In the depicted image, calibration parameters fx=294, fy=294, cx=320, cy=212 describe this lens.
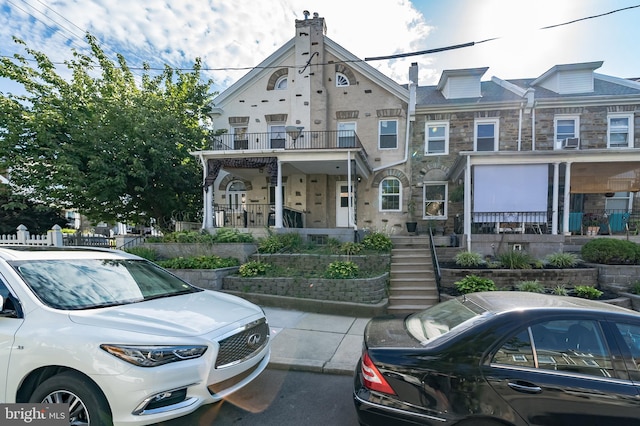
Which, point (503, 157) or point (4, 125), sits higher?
point (4, 125)

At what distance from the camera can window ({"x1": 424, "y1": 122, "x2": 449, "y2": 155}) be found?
43.3 feet

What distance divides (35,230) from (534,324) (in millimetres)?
19258

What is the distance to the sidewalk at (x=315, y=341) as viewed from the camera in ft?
13.6

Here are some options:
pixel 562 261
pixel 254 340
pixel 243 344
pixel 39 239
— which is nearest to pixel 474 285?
pixel 562 261

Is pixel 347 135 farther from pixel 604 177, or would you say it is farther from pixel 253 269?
pixel 604 177

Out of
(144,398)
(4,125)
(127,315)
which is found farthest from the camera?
(4,125)

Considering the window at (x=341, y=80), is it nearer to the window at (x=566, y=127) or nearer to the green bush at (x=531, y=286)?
the window at (x=566, y=127)

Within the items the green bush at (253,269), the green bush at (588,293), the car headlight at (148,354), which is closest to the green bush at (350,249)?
the green bush at (253,269)

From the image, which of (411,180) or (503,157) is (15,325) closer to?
(503,157)

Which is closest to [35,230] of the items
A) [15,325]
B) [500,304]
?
[15,325]

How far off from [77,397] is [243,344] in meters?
1.32

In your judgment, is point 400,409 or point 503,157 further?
point 503,157

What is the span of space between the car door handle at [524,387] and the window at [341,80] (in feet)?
45.0

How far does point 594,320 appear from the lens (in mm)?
2301
